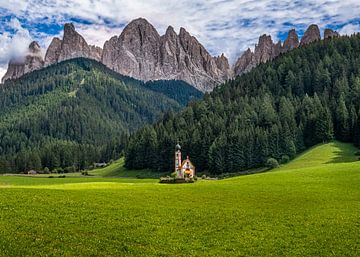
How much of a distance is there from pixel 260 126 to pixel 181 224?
133389mm

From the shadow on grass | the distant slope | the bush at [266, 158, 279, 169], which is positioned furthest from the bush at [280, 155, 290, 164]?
the shadow on grass

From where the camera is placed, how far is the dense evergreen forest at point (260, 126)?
139625mm

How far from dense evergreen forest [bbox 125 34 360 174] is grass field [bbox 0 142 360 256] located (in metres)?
93.0

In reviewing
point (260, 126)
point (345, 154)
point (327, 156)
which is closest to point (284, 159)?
point (327, 156)

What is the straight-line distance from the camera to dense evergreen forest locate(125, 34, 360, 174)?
5497 inches

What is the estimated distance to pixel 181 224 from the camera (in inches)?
1182

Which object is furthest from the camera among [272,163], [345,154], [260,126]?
[260,126]

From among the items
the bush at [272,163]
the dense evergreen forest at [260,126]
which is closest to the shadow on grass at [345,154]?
the dense evergreen forest at [260,126]

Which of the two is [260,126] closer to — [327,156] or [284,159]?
[284,159]

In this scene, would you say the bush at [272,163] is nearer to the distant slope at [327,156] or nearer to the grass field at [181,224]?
the distant slope at [327,156]

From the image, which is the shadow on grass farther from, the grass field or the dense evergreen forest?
the grass field

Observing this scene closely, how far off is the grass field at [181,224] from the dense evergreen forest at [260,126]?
9303 cm

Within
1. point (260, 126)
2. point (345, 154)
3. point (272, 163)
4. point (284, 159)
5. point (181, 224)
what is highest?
point (260, 126)

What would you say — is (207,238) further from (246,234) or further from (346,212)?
(346,212)
